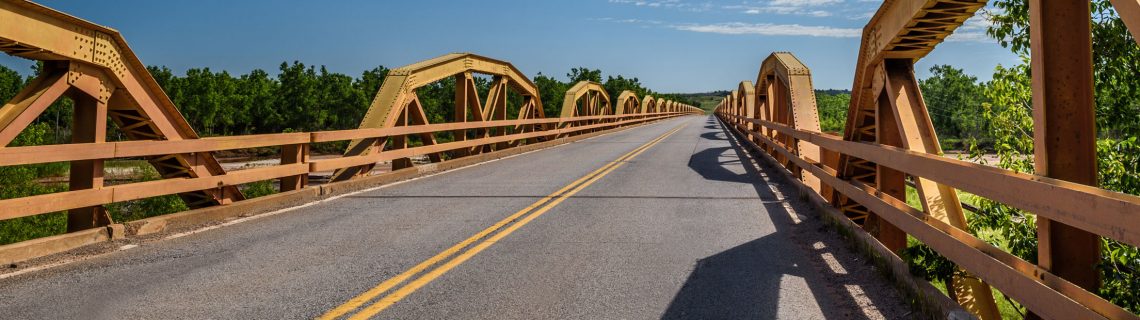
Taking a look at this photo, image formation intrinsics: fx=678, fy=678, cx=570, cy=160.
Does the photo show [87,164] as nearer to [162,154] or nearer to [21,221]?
[162,154]

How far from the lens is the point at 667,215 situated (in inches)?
350

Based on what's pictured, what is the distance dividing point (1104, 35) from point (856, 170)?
2.60 m

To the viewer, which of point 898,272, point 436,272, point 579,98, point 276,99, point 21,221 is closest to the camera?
point 898,272

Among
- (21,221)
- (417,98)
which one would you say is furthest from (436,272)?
(21,221)

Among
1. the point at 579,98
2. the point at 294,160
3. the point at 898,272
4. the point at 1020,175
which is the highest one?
the point at 579,98

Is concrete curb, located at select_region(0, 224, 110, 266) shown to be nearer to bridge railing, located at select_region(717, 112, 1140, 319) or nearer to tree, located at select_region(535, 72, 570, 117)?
bridge railing, located at select_region(717, 112, 1140, 319)

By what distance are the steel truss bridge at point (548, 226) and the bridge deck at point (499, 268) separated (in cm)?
3

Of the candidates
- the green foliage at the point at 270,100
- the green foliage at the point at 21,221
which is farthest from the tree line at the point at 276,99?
the green foliage at the point at 21,221

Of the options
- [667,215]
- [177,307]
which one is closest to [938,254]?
[667,215]

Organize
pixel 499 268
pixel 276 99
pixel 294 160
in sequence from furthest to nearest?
pixel 276 99, pixel 294 160, pixel 499 268

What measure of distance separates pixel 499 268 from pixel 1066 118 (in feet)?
13.6

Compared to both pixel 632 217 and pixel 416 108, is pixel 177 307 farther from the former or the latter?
pixel 416 108

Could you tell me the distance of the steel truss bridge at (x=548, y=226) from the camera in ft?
10.6

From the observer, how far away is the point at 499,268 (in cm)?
588
